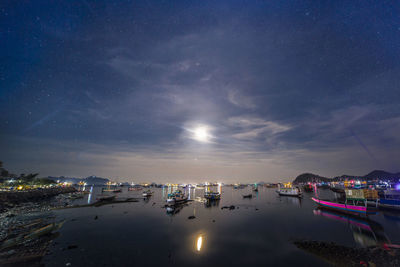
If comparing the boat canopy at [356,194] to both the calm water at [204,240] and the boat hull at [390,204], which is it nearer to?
the calm water at [204,240]

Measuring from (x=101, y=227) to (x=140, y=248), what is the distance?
1355 centimetres

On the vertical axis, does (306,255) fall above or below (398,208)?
below

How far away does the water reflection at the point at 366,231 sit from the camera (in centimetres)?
2187

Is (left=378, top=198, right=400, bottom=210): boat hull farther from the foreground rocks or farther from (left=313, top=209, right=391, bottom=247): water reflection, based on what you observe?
the foreground rocks

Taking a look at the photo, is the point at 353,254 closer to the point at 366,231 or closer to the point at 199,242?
the point at 366,231

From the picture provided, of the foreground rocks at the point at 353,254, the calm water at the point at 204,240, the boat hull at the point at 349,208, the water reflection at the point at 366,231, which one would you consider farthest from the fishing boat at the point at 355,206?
the foreground rocks at the point at 353,254

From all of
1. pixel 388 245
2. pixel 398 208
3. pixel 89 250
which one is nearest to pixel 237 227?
pixel 388 245

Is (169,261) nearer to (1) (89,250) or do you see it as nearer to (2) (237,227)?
(1) (89,250)

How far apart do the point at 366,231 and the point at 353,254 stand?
533 inches

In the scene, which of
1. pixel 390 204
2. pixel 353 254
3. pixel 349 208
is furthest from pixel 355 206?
pixel 353 254

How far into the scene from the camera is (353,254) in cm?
1802

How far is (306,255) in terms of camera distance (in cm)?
1903

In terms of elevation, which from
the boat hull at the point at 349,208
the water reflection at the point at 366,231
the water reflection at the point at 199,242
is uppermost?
the boat hull at the point at 349,208

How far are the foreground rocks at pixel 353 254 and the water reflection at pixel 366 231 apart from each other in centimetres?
216
